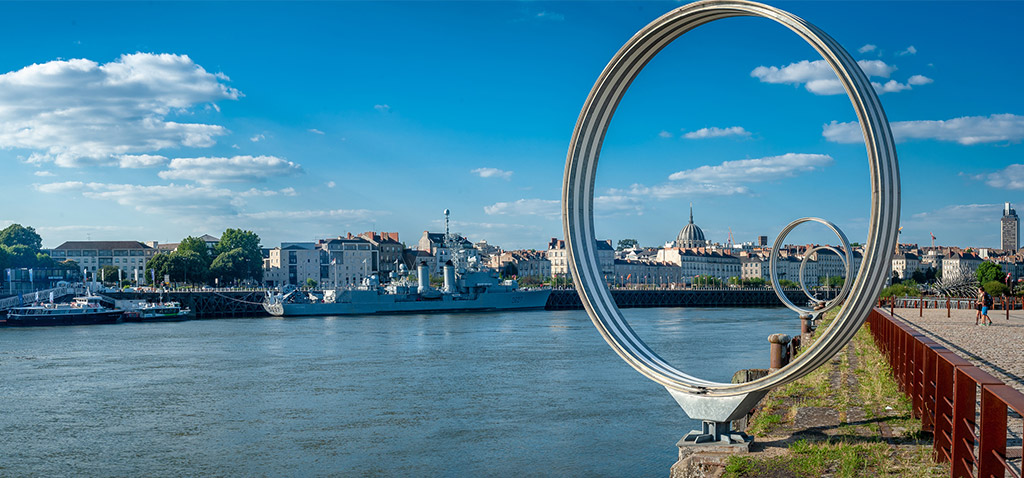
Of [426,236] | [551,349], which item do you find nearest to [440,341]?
[551,349]

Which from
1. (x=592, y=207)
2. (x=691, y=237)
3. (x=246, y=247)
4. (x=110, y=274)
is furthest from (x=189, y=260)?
(x=691, y=237)

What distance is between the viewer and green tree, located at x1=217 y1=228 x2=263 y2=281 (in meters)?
97.5

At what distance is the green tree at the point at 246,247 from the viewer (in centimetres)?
9750

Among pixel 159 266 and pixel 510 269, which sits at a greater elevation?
pixel 159 266

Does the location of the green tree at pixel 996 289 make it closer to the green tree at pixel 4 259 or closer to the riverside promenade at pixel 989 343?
the riverside promenade at pixel 989 343

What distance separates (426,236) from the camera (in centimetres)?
13312

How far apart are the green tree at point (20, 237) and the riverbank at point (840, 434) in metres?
108

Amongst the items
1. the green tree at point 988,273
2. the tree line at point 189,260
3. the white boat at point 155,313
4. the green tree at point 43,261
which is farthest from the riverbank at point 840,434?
the green tree at point 43,261

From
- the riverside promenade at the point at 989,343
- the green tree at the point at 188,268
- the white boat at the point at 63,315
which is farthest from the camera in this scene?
the green tree at the point at 188,268

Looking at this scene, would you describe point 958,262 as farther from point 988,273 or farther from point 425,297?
point 425,297

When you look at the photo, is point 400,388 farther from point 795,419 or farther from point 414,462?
point 795,419

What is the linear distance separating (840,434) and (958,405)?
104 inches

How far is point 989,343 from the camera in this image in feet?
50.9

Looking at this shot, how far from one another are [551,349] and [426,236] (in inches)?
4137
